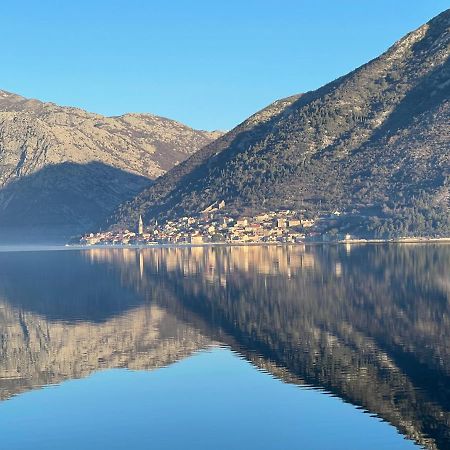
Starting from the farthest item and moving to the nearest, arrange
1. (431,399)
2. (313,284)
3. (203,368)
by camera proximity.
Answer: (313,284)
(203,368)
(431,399)

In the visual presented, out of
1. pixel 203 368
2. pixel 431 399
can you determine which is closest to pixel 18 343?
pixel 203 368

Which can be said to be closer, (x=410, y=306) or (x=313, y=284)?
(x=410, y=306)

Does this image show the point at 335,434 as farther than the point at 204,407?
No

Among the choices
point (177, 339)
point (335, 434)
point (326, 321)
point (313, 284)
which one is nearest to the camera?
point (335, 434)

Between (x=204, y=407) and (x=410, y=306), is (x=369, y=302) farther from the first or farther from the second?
(x=204, y=407)

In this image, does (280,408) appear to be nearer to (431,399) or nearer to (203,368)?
(431,399)

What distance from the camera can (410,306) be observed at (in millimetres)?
112438

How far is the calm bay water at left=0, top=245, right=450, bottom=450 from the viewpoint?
192 ft

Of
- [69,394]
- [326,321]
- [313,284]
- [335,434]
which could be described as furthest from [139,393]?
[313,284]

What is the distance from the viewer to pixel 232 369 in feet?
258

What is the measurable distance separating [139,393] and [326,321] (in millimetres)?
35974

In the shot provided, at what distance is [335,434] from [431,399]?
29.8 ft

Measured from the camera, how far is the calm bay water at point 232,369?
58.5 metres

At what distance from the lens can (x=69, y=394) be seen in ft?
234
